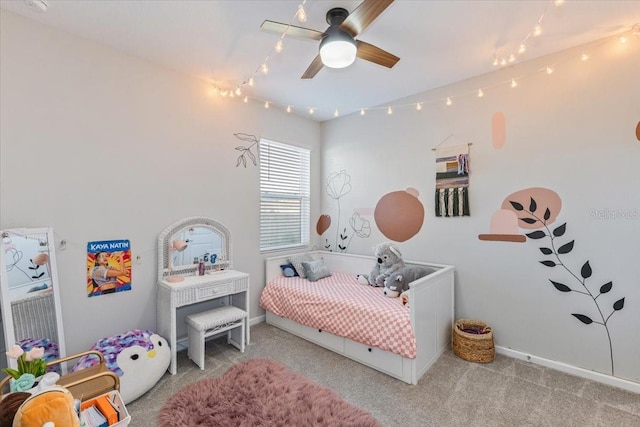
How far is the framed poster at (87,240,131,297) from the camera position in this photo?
7.50 feet

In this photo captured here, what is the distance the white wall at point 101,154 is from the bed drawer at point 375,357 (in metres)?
1.86

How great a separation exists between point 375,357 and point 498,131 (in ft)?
7.80

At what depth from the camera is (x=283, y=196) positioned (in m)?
3.78

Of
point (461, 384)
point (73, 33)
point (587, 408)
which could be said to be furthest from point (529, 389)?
point (73, 33)

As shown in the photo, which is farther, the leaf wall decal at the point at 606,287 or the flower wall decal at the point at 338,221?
the flower wall decal at the point at 338,221

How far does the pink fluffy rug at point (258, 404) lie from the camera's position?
176 cm

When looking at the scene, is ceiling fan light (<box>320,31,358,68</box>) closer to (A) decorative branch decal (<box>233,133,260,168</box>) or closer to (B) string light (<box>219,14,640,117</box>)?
(B) string light (<box>219,14,640,117</box>)

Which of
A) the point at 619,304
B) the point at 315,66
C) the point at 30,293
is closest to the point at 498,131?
the point at 619,304

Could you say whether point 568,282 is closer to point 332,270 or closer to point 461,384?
point 461,384

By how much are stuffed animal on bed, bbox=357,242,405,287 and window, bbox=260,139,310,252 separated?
1245 millimetres

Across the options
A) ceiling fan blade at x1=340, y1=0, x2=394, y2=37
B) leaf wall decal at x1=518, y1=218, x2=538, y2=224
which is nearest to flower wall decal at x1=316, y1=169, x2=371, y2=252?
leaf wall decal at x1=518, y1=218, x2=538, y2=224

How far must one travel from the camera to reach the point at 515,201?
2611mm

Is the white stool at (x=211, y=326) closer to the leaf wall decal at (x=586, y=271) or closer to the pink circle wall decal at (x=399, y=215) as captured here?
the pink circle wall decal at (x=399, y=215)

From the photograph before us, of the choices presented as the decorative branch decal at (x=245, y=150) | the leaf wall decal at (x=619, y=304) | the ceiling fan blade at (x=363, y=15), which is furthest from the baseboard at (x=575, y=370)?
the decorative branch decal at (x=245, y=150)
